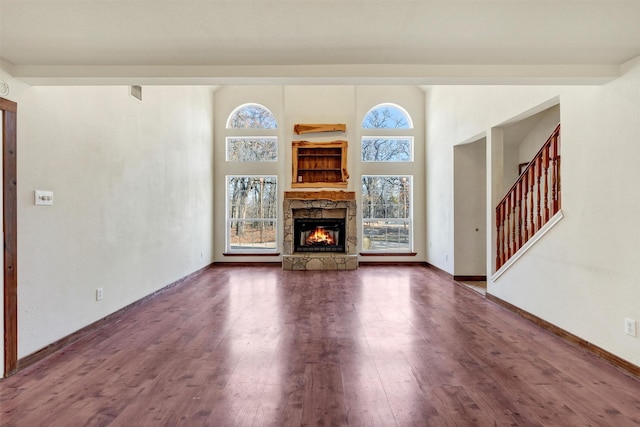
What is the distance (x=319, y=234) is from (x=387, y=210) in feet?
5.50

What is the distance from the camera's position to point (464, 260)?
21.5 ft

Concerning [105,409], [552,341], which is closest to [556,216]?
[552,341]

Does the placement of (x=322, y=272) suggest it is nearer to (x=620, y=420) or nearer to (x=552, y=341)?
(x=552, y=341)

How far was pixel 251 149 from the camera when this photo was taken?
28.2 feet

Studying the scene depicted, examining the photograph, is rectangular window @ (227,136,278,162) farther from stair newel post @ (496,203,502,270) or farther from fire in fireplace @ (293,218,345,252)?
stair newel post @ (496,203,502,270)

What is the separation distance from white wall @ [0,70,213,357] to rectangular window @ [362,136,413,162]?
161 inches

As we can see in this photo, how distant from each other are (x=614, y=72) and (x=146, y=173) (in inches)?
202

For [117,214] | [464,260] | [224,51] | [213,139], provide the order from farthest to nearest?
[213,139] → [464,260] → [117,214] → [224,51]

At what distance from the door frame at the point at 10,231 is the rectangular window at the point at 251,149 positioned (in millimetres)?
5795

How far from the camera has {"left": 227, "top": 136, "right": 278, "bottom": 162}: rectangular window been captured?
8.57m

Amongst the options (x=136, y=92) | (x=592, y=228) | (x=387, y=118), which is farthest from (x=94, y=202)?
(x=387, y=118)

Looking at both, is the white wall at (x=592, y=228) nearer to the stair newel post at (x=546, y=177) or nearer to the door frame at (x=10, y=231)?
the stair newel post at (x=546, y=177)

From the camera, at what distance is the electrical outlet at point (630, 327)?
2831 millimetres

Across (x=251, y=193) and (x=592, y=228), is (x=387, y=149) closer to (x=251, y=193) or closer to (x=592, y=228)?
(x=251, y=193)
